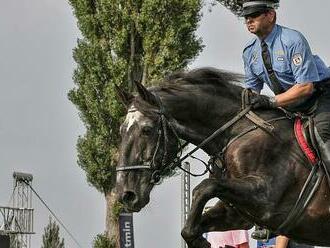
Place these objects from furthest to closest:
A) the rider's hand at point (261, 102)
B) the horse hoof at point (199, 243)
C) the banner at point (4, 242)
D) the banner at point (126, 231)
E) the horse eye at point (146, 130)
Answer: the banner at point (126, 231) < the banner at point (4, 242) < the rider's hand at point (261, 102) < the horse eye at point (146, 130) < the horse hoof at point (199, 243)

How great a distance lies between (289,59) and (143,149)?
1.54 metres

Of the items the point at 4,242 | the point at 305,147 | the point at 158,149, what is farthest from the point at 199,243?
the point at 4,242

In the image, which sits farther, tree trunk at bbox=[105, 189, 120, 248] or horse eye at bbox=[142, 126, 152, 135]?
tree trunk at bbox=[105, 189, 120, 248]

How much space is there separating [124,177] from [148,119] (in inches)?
22.1

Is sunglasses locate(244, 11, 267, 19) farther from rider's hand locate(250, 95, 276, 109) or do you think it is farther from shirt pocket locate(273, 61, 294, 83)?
rider's hand locate(250, 95, 276, 109)

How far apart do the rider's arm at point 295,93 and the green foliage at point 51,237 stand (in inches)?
1594

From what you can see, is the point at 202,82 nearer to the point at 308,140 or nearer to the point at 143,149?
the point at 143,149

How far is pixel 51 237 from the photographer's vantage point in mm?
48500

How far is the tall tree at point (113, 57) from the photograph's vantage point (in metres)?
26.7

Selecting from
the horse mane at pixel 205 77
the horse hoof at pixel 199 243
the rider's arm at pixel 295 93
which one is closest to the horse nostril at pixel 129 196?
the horse hoof at pixel 199 243

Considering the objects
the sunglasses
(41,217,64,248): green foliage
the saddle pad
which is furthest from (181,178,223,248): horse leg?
(41,217,64,248): green foliage

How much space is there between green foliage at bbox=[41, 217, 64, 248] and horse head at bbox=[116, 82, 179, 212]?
4036 cm

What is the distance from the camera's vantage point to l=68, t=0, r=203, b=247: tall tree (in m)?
26.7

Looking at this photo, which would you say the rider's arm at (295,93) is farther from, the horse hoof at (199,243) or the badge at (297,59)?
the horse hoof at (199,243)
